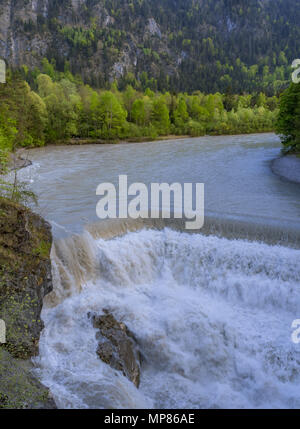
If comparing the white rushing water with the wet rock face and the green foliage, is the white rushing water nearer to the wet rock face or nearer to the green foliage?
the wet rock face

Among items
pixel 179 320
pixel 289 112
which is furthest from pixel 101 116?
pixel 179 320

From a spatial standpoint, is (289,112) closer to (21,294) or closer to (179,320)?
(179,320)

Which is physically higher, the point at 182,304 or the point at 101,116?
the point at 101,116

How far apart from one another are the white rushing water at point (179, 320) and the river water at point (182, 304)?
31 mm

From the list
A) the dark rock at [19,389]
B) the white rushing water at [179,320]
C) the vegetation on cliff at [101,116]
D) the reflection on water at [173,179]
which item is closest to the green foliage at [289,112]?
the reflection on water at [173,179]

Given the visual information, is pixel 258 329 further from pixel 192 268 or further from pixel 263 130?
pixel 263 130

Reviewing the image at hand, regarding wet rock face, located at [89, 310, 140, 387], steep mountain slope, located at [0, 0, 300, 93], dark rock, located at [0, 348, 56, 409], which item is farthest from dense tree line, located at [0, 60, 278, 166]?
steep mountain slope, located at [0, 0, 300, 93]

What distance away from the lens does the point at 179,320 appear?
30.6 feet

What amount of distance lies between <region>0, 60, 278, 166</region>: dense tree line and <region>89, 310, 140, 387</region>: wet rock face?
21.4 m

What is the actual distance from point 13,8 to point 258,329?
619 ft

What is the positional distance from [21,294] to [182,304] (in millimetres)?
4990

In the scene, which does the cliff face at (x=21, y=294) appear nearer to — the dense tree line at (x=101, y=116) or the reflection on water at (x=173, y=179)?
the reflection on water at (x=173, y=179)

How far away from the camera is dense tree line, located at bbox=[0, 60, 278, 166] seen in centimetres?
3659

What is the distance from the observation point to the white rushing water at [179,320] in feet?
23.7
